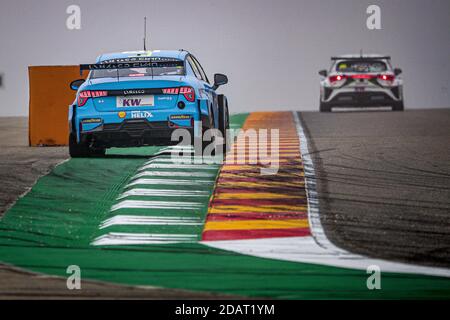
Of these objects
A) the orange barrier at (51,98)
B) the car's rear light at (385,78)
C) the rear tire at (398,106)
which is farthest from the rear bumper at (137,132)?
the rear tire at (398,106)

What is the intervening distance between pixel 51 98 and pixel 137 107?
3.66 meters

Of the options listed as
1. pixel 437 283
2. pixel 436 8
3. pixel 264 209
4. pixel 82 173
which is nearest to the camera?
pixel 437 283

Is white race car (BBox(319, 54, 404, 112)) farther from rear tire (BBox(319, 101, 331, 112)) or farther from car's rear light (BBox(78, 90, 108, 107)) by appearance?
car's rear light (BBox(78, 90, 108, 107))

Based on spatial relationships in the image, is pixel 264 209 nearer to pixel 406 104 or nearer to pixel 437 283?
pixel 437 283

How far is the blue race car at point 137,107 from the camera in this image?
1411 centimetres

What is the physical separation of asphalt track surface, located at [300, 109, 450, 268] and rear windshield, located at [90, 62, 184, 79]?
193cm

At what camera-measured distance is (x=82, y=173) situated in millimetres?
13148

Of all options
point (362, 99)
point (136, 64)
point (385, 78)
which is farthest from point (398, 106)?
point (136, 64)

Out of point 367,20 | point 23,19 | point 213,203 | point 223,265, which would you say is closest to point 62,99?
point 213,203

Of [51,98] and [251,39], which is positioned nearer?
[51,98]

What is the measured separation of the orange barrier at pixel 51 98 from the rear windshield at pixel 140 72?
9.24 feet

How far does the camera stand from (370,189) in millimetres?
11680

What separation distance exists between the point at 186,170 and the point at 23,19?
21674mm

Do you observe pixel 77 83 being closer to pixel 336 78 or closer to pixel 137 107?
pixel 137 107
